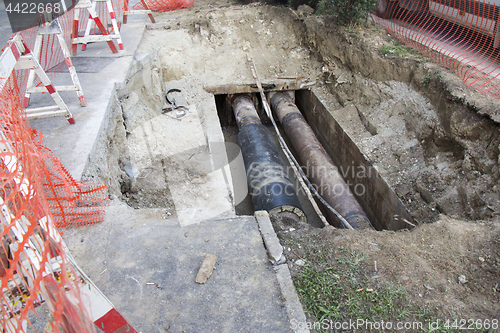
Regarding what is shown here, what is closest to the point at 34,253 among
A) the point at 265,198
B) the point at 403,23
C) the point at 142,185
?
the point at 142,185

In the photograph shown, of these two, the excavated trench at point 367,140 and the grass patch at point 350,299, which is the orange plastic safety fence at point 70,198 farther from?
the grass patch at point 350,299

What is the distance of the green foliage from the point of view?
7.26 m

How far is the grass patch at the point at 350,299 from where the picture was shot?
8.56 ft

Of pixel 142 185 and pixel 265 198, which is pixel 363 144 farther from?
pixel 142 185

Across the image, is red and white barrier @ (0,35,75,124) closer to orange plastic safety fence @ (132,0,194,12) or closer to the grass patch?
the grass patch

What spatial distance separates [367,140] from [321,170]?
3.93ft

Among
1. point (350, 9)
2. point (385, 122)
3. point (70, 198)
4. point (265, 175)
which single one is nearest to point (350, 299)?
point (265, 175)

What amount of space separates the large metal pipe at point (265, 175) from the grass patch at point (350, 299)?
1215 mm

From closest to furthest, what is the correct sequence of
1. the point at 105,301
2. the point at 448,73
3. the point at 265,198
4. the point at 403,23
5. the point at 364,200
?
the point at 105,301
the point at 265,198
the point at 448,73
the point at 364,200
the point at 403,23

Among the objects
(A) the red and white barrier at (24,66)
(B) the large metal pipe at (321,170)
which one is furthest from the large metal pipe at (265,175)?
(A) the red and white barrier at (24,66)

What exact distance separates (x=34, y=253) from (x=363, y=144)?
588 cm

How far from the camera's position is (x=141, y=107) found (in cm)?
589

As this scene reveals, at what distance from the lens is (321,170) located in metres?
6.07

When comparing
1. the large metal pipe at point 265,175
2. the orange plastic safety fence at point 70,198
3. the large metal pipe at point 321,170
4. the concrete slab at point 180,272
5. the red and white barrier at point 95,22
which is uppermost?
the red and white barrier at point 95,22
